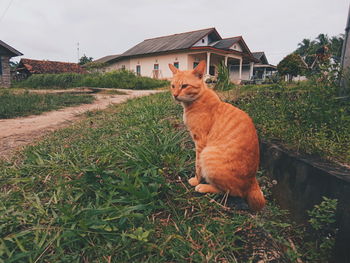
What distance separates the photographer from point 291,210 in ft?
5.31

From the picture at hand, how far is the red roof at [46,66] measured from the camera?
2112 centimetres

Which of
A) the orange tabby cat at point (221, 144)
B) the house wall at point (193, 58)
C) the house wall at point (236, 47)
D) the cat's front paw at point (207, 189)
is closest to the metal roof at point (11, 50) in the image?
the house wall at point (193, 58)

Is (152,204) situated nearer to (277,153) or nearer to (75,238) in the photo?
(75,238)

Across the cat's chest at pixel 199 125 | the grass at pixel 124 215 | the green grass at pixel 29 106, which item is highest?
the cat's chest at pixel 199 125

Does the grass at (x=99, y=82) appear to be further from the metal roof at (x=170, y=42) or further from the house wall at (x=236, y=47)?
the house wall at (x=236, y=47)

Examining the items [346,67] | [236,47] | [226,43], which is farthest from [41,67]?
[346,67]

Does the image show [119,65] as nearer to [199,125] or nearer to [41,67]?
[41,67]

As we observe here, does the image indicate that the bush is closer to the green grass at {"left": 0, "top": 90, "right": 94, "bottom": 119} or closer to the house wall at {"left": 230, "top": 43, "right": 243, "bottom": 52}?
the green grass at {"left": 0, "top": 90, "right": 94, "bottom": 119}

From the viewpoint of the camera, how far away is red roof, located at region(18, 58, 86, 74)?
21.1 m

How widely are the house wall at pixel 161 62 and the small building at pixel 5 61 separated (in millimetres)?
10607

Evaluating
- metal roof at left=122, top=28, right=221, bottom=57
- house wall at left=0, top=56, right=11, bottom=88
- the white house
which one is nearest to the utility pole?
the white house

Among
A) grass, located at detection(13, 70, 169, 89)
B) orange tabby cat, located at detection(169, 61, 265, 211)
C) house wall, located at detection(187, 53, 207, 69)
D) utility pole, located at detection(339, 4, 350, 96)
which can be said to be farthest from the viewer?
house wall, located at detection(187, 53, 207, 69)

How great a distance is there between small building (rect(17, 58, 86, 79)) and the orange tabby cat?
77.2ft

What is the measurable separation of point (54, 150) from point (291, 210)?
232 centimetres
